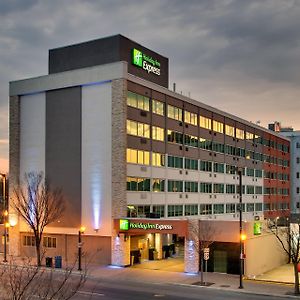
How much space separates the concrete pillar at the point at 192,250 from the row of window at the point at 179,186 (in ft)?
29.4

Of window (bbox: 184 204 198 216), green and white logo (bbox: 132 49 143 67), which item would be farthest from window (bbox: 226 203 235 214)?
green and white logo (bbox: 132 49 143 67)

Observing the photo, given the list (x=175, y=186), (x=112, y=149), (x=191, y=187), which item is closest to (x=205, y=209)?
(x=191, y=187)

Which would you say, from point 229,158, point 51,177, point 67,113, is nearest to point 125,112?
point 67,113

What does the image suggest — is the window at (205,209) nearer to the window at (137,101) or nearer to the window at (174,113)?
the window at (174,113)

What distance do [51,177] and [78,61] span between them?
12.8 m

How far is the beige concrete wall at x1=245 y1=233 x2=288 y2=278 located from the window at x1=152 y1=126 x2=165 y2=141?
1666cm

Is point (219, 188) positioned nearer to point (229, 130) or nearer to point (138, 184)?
point (229, 130)

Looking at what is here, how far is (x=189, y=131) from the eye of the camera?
6366cm

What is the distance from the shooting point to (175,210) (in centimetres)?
6044

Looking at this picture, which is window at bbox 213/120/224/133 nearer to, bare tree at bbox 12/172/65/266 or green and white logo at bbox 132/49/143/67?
green and white logo at bbox 132/49/143/67

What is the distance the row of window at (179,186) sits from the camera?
170ft

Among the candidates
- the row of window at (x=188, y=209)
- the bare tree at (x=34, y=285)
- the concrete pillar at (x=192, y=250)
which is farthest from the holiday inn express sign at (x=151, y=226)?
the bare tree at (x=34, y=285)

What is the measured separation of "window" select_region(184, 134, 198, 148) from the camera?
207 feet

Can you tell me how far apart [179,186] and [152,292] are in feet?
89.9
